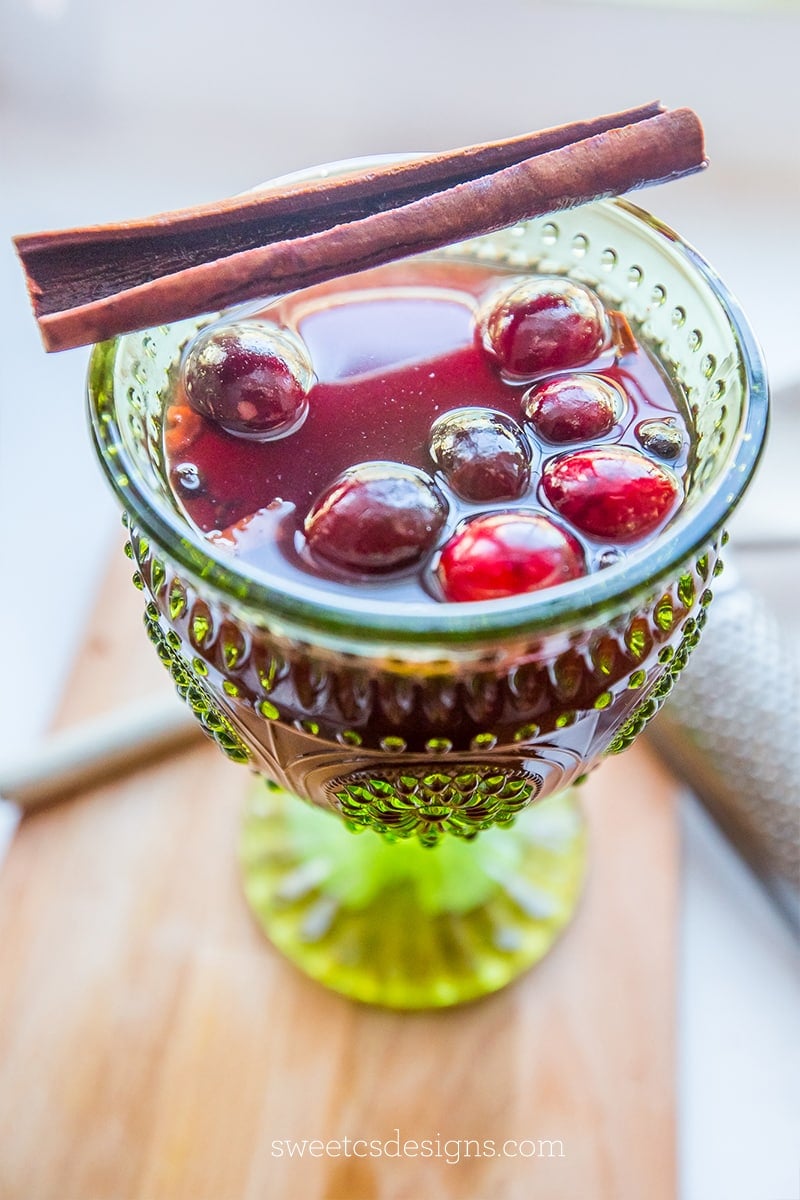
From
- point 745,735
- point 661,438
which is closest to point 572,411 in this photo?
point 661,438

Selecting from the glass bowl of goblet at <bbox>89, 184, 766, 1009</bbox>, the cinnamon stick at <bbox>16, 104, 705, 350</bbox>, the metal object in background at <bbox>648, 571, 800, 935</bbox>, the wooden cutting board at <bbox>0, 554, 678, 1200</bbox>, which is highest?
the cinnamon stick at <bbox>16, 104, 705, 350</bbox>

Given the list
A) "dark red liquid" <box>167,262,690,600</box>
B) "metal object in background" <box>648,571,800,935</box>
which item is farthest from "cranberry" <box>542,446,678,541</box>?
"metal object in background" <box>648,571,800,935</box>

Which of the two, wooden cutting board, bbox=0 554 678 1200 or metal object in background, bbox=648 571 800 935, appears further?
metal object in background, bbox=648 571 800 935

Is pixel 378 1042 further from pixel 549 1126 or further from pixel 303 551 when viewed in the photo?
pixel 303 551

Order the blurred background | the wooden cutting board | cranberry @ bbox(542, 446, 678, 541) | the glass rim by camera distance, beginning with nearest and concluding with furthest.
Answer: the glass rim → cranberry @ bbox(542, 446, 678, 541) → the wooden cutting board → the blurred background

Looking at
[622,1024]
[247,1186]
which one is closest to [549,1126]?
[622,1024]

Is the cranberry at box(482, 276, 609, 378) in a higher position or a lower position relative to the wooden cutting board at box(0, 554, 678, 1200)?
higher

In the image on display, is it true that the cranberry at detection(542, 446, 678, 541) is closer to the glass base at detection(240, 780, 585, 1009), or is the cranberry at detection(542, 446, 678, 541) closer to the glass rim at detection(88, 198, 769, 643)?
the glass rim at detection(88, 198, 769, 643)
